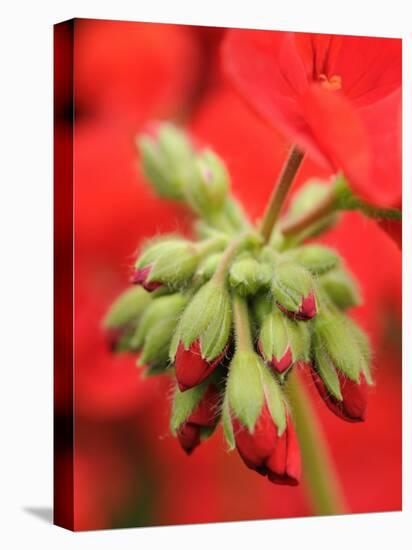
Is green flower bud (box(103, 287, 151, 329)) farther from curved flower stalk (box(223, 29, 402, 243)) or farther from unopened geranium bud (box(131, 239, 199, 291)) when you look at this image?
curved flower stalk (box(223, 29, 402, 243))

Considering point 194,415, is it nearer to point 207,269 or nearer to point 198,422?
→ point 198,422

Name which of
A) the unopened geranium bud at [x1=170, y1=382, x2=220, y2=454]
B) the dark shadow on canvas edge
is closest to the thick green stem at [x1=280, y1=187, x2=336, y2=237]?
the unopened geranium bud at [x1=170, y1=382, x2=220, y2=454]

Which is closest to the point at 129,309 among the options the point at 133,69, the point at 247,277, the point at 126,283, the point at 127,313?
the point at 127,313

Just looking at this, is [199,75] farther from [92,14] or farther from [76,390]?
[76,390]

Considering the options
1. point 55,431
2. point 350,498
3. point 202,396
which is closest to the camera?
point 202,396

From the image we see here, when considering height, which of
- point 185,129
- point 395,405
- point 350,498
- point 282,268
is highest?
point 185,129

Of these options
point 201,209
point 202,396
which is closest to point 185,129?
point 201,209

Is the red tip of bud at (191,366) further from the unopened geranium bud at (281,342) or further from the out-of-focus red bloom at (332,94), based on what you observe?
the out-of-focus red bloom at (332,94)
